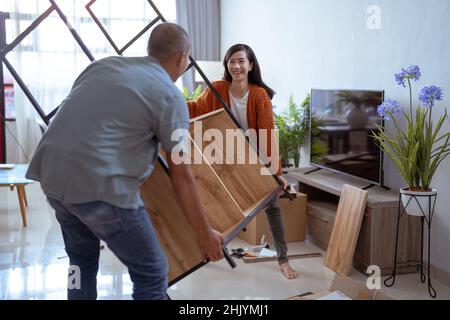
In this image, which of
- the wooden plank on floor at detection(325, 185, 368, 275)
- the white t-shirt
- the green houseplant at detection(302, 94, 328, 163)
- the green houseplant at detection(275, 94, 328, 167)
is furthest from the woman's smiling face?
the green houseplant at detection(275, 94, 328, 167)

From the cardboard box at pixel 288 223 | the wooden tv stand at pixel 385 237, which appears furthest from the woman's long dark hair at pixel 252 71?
the cardboard box at pixel 288 223

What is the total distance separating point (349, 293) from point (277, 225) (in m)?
0.85

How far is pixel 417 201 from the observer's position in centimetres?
293

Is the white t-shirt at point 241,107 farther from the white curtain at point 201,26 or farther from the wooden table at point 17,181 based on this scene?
the white curtain at point 201,26

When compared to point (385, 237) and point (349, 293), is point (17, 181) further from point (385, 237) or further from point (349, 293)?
point (349, 293)

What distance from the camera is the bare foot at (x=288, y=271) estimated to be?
3182 mm

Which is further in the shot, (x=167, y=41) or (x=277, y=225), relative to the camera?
(x=277, y=225)

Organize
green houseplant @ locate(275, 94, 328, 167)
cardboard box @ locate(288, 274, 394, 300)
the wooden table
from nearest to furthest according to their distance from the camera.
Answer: cardboard box @ locate(288, 274, 394, 300), the wooden table, green houseplant @ locate(275, 94, 328, 167)

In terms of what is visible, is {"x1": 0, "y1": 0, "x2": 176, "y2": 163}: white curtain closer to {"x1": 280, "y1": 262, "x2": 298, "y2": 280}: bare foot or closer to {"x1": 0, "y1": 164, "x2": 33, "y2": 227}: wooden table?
→ {"x1": 0, "y1": 164, "x2": 33, "y2": 227}: wooden table

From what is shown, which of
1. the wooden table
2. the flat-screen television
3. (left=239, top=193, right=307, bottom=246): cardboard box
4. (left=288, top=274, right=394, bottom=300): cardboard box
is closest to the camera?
(left=288, top=274, right=394, bottom=300): cardboard box

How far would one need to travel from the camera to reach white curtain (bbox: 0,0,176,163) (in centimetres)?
681

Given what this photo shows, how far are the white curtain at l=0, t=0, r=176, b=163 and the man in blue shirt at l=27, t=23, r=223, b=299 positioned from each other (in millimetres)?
5407

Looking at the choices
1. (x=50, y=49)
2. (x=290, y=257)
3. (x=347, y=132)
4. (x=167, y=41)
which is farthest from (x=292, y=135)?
(x=50, y=49)
